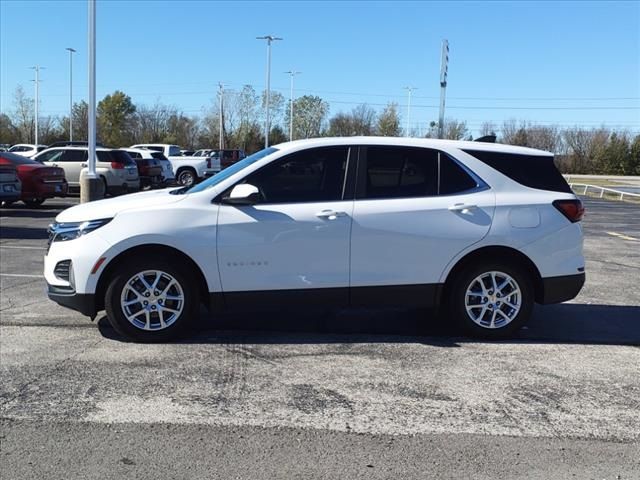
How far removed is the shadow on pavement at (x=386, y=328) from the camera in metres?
5.79

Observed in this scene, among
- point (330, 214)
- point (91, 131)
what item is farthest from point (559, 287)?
point (91, 131)

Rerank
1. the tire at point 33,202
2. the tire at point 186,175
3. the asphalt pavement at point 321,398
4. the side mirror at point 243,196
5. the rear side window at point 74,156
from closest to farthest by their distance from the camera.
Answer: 1. the asphalt pavement at point 321,398
2. the side mirror at point 243,196
3. the tire at point 33,202
4. the rear side window at point 74,156
5. the tire at point 186,175

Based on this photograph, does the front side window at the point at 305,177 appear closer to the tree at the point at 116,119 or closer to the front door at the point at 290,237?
the front door at the point at 290,237

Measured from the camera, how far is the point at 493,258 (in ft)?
18.9

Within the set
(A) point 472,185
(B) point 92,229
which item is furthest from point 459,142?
(B) point 92,229

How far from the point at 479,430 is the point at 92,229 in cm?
352

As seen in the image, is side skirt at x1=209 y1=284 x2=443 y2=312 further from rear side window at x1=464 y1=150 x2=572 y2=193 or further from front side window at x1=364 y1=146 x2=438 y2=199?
rear side window at x1=464 y1=150 x2=572 y2=193

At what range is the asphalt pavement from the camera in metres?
3.53

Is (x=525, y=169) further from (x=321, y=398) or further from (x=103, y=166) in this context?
(x=103, y=166)

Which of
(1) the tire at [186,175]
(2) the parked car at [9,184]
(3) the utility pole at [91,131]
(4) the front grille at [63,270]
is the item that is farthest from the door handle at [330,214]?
(1) the tire at [186,175]

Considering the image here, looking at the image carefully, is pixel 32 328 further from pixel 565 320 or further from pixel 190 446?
pixel 565 320

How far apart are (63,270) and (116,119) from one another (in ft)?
265

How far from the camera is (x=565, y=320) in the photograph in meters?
6.62

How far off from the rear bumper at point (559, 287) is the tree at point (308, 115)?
6557 cm
